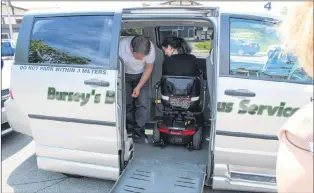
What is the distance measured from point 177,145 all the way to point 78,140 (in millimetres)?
1343

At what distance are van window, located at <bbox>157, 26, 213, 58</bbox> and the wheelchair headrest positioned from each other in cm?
88

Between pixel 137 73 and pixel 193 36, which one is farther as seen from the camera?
pixel 193 36

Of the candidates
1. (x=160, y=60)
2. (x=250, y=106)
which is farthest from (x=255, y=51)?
(x=160, y=60)

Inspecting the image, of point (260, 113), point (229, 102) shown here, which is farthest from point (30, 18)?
point (260, 113)

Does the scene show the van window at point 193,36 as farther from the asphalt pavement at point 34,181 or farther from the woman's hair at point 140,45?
the asphalt pavement at point 34,181

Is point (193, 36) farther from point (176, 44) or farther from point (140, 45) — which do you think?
point (140, 45)

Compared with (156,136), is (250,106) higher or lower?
higher

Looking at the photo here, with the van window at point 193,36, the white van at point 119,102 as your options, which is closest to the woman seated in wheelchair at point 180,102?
the white van at point 119,102

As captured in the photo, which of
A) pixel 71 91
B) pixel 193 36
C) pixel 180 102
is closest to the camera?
pixel 71 91

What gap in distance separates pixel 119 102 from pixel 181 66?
123 cm

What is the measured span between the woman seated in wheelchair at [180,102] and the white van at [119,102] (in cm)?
45

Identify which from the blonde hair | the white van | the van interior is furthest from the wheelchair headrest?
the blonde hair

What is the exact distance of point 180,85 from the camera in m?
3.50

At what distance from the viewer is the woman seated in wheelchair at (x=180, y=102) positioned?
3.45 m
